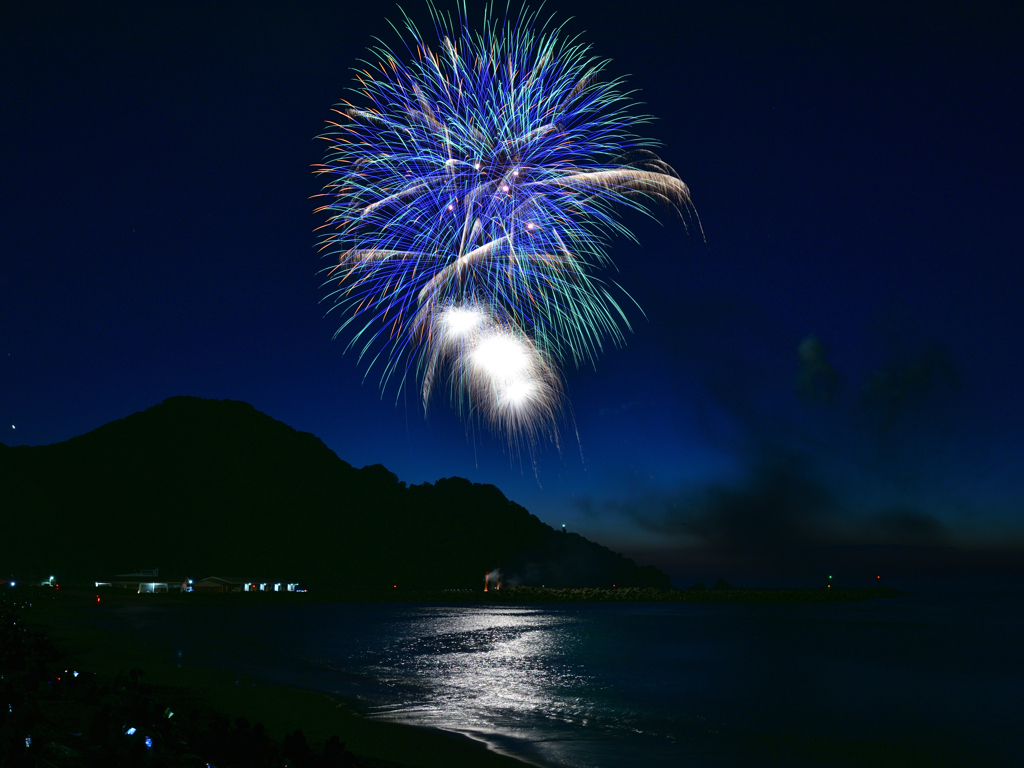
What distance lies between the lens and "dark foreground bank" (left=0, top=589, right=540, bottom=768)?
394 inches

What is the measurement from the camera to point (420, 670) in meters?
31.7

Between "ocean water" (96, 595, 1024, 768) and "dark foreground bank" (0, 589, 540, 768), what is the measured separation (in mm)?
1686

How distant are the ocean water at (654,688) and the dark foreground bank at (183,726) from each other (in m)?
1.69

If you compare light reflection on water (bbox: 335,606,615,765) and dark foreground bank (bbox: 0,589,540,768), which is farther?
light reflection on water (bbox: 335,606,615,765)

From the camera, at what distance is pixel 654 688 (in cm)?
2978

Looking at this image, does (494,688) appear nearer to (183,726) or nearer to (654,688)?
(654,688)

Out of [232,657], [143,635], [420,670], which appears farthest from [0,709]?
[143,635]

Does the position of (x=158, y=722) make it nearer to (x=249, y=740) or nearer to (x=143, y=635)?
(x=249, y=740)

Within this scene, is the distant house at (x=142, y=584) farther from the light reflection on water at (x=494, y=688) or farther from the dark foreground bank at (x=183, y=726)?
the dark foreground bank at (x=183, y=726)

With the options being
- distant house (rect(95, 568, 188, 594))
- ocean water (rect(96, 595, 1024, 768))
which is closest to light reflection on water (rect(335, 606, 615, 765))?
ocean water (rect(96, 595, 1024, 768))

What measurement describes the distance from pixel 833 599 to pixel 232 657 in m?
179

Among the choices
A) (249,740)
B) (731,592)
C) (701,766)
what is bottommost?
(701,766)

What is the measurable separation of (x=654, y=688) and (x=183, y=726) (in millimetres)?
22052

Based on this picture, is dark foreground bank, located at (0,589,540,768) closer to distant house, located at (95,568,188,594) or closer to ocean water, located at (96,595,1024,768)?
ocean water, located at (96,595,1024,768)
